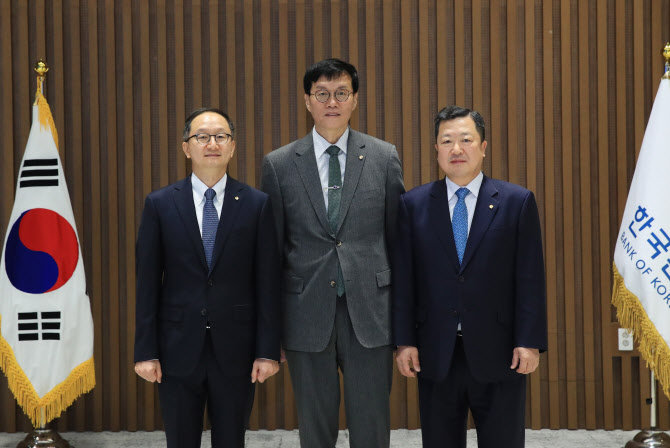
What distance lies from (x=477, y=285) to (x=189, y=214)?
3.25 feet

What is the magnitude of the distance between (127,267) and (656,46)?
321 cm

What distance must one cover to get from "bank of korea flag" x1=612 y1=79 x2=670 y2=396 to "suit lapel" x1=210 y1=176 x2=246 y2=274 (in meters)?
2.05

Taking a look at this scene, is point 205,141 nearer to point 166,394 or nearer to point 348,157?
point 348,157

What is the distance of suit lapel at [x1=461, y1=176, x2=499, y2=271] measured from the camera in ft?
7.93

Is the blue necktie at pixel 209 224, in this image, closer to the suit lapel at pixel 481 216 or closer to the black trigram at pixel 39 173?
the suit lapel at pixel 481 216

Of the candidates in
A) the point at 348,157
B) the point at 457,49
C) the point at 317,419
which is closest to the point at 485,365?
the point at 317,419

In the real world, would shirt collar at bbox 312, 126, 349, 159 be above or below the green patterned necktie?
above

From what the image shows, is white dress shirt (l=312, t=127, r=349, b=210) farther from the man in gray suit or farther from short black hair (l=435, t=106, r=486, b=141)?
short black hair (l=435, t=106, r=486, b=141)

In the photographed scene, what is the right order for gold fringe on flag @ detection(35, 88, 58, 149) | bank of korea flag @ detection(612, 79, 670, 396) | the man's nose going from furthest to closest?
gold fringe on flag @ detection(35, 88, 58, 149), bank of korea flag @ detection(612, 79, 670, 396), the man's nose

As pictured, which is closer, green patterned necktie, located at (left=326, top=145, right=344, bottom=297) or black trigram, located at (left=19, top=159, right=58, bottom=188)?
green patterned necktie, located at (left=326, top=145, right=344, bottom=297)

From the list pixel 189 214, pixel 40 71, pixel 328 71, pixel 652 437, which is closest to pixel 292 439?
pixel 652 437

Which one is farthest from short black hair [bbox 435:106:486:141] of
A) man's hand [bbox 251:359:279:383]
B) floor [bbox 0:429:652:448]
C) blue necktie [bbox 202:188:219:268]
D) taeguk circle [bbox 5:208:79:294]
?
taeguk circle [bbox 5:208:79:294]

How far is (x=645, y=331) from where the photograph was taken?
3500 millimetres

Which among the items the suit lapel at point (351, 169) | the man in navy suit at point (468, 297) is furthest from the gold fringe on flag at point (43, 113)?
the man in navy suit at point (468, 297)
